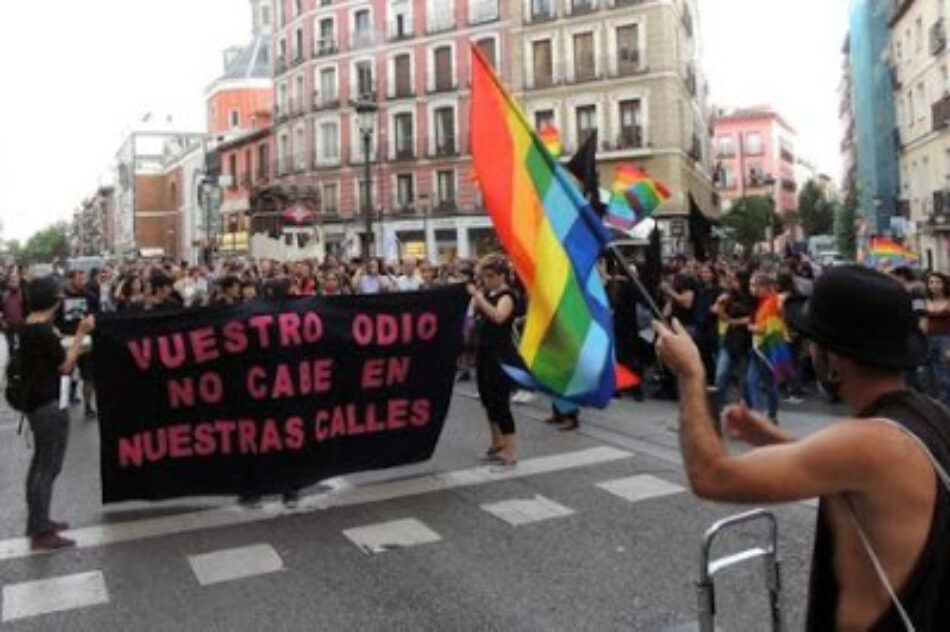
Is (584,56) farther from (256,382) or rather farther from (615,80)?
(256,382)

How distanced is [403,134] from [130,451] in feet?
151

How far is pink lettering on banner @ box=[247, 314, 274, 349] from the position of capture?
25.1 feet

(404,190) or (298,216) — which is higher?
(404,190)

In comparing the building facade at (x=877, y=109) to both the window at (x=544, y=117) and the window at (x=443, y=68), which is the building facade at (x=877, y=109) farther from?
the window at (x=443, y=68)

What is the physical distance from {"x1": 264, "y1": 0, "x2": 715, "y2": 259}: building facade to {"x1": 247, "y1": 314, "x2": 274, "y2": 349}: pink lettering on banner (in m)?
31.7

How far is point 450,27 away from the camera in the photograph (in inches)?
2008

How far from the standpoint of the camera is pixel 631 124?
45719 millimetres

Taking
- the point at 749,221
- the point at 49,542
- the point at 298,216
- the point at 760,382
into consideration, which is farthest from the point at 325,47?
the point at 49,542

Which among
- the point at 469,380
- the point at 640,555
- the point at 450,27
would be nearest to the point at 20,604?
the point at 640,555

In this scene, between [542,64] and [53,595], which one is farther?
[542,64]

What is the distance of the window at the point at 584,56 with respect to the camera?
4659 cm

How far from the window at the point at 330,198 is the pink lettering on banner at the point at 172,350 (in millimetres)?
46434

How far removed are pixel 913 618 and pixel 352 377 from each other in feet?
20.4

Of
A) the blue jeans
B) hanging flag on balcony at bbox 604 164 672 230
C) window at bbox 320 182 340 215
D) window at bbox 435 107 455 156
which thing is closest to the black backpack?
the blue jeans
